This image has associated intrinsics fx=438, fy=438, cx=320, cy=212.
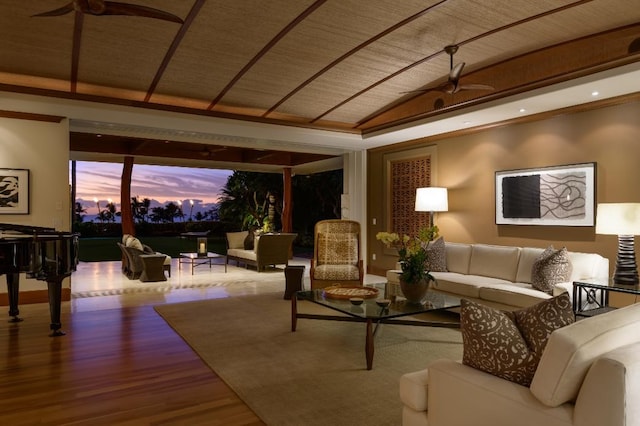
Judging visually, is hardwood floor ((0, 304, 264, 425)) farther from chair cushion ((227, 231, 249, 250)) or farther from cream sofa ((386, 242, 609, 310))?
chair cushion ((227, 231, 249, 250))

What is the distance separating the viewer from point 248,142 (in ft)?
25.5

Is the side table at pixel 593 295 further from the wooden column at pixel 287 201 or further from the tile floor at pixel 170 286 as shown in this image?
the wooden column at pixel 287 201

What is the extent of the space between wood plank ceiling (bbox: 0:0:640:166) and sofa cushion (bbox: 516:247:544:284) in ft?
6.20

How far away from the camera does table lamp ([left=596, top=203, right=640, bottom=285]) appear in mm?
4047

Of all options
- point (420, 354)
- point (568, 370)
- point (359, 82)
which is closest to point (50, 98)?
point (359, 82)

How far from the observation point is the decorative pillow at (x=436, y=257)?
5910 mm

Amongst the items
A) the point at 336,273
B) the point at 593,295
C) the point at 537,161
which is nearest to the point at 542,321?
the point at 593,295

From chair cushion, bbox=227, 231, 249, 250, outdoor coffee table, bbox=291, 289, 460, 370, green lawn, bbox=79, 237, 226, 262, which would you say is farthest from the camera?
green lawn, bbox=79, 237, 226, 262

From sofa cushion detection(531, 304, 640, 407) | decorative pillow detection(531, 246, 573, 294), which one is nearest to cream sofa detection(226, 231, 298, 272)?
decorative pillow detection(531, 246, 573, 294)

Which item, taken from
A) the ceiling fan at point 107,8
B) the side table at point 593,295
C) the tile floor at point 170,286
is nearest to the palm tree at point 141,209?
the tile floor at point 170,286

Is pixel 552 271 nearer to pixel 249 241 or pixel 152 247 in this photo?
pixel 249 241

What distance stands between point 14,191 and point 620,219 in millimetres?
7062

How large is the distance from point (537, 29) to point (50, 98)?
5.65 m

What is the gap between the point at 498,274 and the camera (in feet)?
17.7
